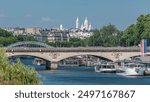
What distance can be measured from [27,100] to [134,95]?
2.37 feet

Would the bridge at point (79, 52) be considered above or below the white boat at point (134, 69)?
above

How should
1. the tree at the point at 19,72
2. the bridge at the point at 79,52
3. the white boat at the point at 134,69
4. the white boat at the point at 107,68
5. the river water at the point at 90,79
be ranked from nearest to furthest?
the tree at the point at 19,72
the river water at the point at 90,79
the white boat at the point at 134,69
the white boat at the point at 107,68
the bridge at the point at 79,52

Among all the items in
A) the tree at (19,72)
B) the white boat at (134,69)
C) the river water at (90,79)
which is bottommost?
the river water at (90,79)

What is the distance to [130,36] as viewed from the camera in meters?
101

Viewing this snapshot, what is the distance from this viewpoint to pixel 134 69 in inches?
2395

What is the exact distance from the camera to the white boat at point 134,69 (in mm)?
60938

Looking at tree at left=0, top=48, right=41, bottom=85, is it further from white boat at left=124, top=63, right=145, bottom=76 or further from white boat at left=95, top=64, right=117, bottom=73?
white boat at left=95, top=64, right=117, bottom=73

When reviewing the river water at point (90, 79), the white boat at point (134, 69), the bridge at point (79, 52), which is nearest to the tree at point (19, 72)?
the river water at point (90, 79)

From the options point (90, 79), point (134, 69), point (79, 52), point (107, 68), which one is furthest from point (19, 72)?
point (79, 52)

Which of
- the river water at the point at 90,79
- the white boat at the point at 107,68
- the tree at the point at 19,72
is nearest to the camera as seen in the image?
the tree at the point at 19,72

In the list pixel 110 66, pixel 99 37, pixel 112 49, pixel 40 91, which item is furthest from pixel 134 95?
pixel 99 37

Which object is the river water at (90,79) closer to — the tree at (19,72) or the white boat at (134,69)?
the white boat at (134,69)

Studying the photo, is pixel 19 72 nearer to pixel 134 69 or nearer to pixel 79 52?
pixel 134 69

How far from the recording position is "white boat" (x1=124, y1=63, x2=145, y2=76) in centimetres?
6094
